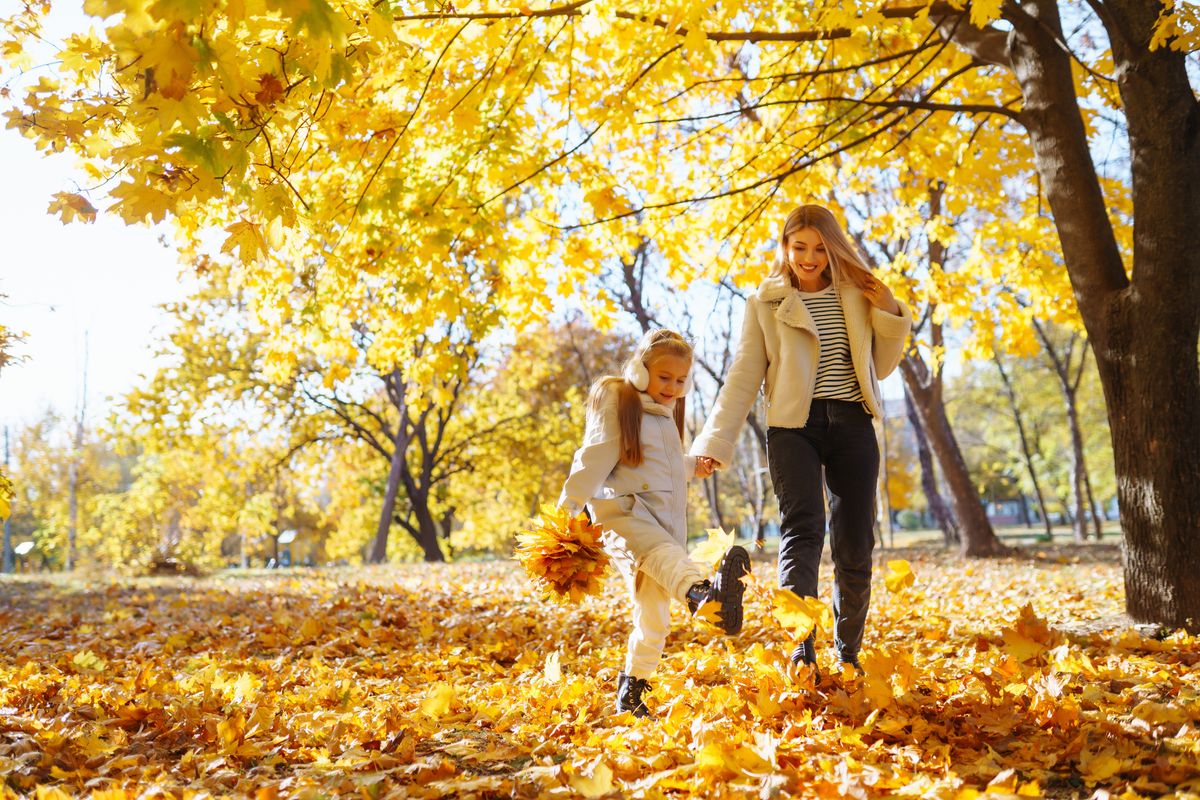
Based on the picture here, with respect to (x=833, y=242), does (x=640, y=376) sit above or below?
below

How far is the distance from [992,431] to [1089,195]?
3237 cm

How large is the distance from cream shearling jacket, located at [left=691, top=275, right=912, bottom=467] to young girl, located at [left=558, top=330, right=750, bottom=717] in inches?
9.9

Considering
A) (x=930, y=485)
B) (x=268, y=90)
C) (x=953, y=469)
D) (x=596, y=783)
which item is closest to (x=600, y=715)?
(x=596, y=783)

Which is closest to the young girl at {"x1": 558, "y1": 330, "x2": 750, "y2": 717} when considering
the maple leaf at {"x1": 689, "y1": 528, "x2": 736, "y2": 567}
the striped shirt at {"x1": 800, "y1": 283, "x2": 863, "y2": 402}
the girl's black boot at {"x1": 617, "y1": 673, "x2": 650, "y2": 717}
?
the girl's black boot at {"x1": 617, "y1": 673, "x2": 650, "y2": 717}

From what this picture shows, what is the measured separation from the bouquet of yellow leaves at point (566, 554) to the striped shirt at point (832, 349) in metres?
1.10

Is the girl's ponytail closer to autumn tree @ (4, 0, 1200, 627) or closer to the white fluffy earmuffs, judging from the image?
the white fluffy earmuffs

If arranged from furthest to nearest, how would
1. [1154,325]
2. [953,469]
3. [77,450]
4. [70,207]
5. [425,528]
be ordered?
[77,450] < [425,528] < [953,469] < [1154,325] < [70,207]

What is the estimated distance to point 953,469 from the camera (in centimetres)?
1177

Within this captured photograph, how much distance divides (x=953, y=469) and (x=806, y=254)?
913cm

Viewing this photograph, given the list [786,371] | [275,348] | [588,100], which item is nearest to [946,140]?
[588,100]

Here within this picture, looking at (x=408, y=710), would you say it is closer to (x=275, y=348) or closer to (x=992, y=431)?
(x=275, y=348)

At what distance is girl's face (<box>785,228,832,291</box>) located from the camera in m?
3.66

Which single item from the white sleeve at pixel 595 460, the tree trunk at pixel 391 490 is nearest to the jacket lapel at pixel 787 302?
the white sleeve at pixel 595 460

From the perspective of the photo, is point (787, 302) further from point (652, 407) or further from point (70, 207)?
point (70, 207)
